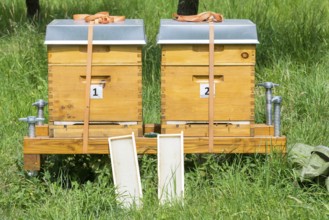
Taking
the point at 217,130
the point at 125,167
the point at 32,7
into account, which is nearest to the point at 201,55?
the point at 217,130

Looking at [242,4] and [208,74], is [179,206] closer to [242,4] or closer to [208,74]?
[208,74]

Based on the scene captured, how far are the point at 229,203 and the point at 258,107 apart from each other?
6.31 feet

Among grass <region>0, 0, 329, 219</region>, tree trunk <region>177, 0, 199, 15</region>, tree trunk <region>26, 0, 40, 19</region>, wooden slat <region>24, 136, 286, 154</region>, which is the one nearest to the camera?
grass <region>0, 0, 329, 219</region>

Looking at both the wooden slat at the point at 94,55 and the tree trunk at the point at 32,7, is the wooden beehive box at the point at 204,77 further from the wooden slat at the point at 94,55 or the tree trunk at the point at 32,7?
the tree trunk at the point at 32,7

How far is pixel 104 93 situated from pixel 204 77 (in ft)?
2.11

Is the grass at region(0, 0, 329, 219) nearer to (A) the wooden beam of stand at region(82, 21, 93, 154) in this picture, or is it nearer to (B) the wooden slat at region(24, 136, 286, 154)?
(B) the wooden slat at region(24, 136, 286, 154)

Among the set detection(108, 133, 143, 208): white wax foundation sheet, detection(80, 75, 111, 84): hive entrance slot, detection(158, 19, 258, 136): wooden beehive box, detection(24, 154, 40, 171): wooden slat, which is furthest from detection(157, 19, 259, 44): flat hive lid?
detection(24, 154, 40, 171): wooden slat

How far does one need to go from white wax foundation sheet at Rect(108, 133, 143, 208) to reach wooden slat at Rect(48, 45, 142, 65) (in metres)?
0.48

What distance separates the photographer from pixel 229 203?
15.5ft

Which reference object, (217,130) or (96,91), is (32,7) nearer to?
(96,91)

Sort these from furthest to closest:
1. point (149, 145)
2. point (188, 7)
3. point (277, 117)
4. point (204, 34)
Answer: point (188, 7), point (277, 117), point (149, 145), point (204, 34)

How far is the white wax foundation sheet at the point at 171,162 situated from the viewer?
4973 millimetres

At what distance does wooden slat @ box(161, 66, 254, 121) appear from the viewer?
502 centimetres

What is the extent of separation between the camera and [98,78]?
5.07 meters
